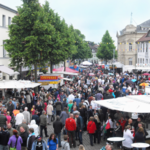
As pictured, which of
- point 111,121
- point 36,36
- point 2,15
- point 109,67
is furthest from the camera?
point 109,67

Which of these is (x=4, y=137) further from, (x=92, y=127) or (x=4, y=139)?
(x=92, y=127)

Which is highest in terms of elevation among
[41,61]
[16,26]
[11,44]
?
[16,26]

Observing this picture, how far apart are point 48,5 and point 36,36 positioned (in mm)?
10449

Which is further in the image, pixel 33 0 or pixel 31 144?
pixel 33 0

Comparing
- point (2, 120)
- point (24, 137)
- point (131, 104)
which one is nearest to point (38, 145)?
point (24, 137)

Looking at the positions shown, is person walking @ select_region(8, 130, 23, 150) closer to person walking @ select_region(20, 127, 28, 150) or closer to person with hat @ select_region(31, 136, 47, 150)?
person walking @ select_region(20, 127, 28, 150)

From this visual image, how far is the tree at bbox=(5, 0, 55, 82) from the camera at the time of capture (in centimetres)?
2175

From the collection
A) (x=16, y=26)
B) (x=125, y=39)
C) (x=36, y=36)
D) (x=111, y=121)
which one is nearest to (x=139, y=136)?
(x=111, y=121)

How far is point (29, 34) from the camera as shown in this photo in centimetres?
2248

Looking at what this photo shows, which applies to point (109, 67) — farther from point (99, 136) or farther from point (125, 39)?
point (99, 136)

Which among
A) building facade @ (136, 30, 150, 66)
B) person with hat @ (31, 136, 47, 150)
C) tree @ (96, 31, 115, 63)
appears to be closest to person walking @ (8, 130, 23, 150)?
person with hat @ (31, 136, 47, 150)

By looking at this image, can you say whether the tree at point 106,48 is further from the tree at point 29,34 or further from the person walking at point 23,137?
the person walking at point 23,137

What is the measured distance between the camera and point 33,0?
74.4 ft

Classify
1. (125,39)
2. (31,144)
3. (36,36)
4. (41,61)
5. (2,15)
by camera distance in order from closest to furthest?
(31,144), (36,36), (41,61), (2,15), (125,39)
